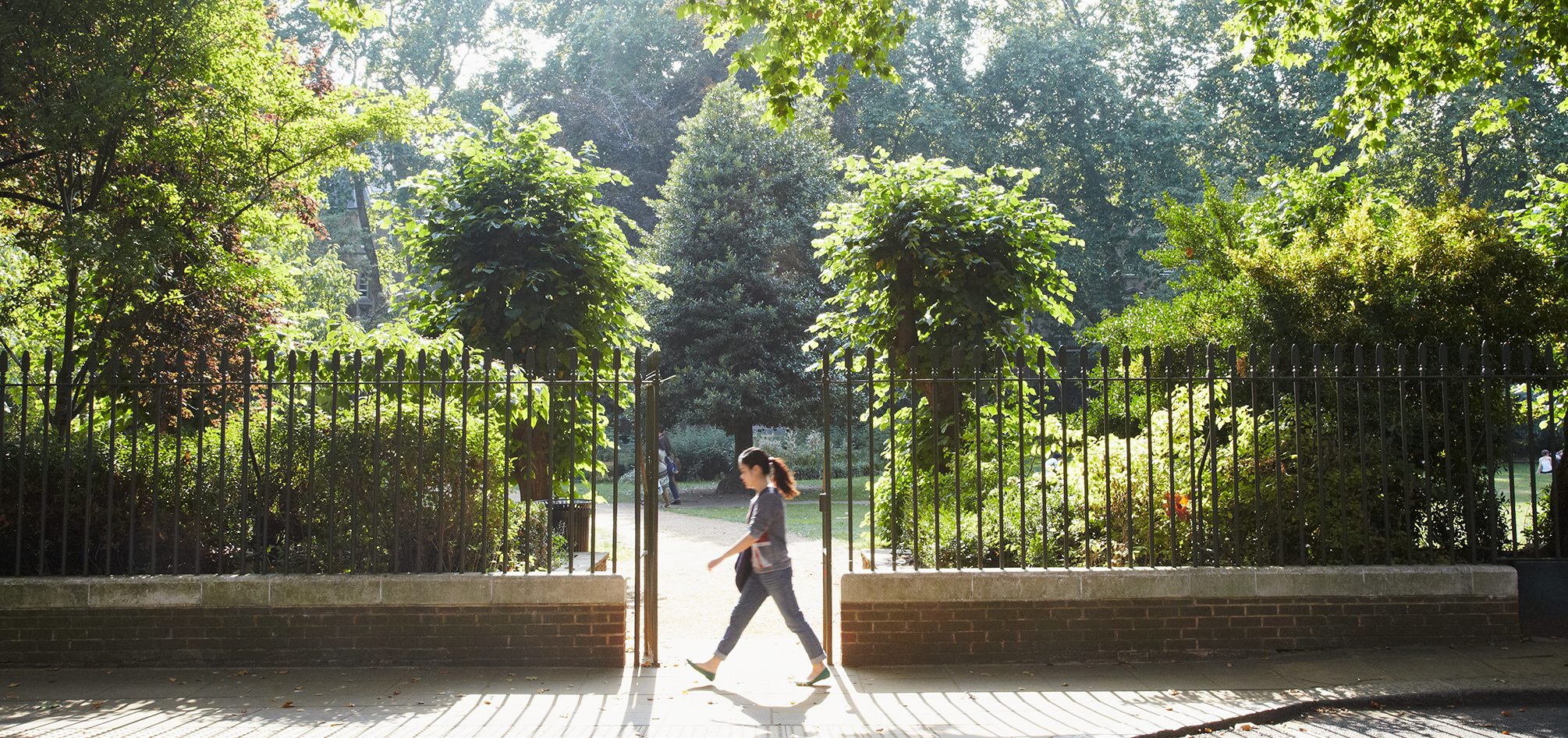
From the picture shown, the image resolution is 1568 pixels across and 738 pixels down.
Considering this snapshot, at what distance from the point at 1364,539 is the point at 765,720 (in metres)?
4.17

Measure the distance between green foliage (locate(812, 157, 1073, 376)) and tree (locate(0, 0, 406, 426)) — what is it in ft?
13.9

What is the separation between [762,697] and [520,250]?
5.62 metres

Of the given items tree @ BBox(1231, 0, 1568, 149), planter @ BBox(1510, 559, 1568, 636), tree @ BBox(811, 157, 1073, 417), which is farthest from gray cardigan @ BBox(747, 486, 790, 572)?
tree @ BBox(1231, 0, 1568, 149)

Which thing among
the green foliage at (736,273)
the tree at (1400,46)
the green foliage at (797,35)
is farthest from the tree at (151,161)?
the green foliage at (736,273)

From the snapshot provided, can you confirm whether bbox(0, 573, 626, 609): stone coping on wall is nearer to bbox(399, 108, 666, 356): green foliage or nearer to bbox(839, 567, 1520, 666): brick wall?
Result: bbox(839, 567, 1520, 666): brick wall

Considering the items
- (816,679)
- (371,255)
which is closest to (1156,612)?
(816,679)

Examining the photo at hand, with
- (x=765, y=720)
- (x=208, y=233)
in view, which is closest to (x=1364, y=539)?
(x=765, y=720)

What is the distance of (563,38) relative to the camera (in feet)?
139

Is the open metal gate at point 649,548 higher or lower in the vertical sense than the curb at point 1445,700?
higher

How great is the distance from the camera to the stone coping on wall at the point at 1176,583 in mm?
6582

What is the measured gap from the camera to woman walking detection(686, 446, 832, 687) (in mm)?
6137

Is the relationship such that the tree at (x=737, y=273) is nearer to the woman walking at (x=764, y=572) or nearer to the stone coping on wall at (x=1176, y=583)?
the stone coping on wall at (x=1176, y=583)

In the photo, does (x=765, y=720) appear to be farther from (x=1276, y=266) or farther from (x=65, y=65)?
(x=65, y=65)

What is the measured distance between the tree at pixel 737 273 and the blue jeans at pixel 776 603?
56.3 feet
